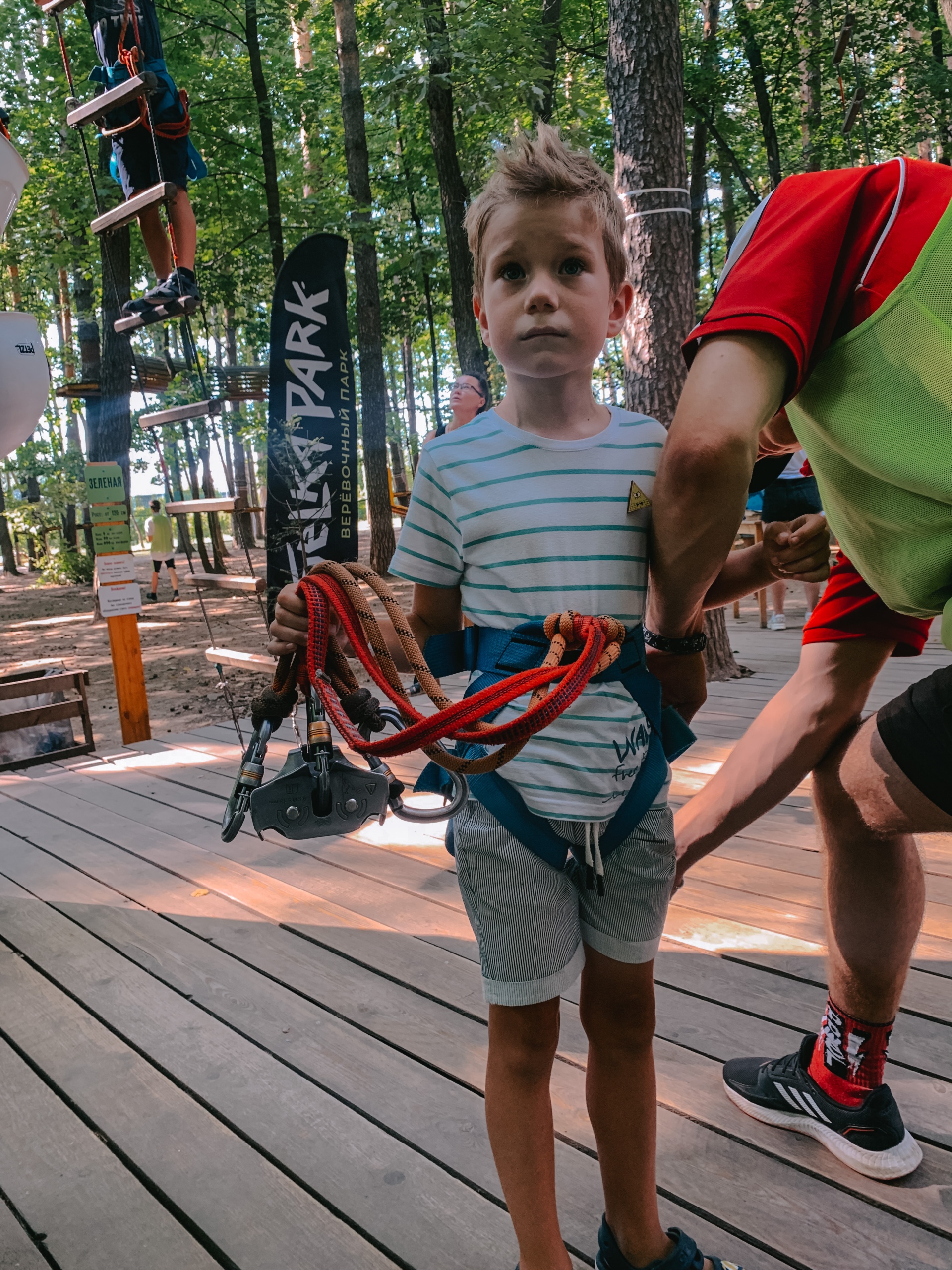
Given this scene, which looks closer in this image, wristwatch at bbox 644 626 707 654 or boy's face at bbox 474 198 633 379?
boy's face at bbox 474 198 633 379

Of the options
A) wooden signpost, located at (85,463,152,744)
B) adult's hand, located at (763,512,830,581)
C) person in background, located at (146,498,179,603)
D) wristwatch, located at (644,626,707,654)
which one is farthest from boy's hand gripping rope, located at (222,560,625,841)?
person in background, located at (146,498,179,603)

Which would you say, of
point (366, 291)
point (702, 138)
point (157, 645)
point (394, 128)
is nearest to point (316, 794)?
point (157, 645)

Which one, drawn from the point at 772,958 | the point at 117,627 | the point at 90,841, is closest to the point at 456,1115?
the point at 772,958

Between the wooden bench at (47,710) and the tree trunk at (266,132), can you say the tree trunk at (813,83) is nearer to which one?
the tree trunk at (266,132)

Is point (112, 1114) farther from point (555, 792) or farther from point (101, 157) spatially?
point (101, 157)

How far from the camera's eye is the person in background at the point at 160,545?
Answer: 43.5 ft

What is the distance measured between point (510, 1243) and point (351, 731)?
2.90ft

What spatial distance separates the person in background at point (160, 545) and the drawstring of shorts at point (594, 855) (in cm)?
1265

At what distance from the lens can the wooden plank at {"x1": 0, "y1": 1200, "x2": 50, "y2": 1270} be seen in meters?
1.40

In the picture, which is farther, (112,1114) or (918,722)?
(112,1114)

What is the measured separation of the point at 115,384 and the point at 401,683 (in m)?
9.59

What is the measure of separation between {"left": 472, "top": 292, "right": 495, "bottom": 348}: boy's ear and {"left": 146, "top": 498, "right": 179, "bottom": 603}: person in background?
12377mm

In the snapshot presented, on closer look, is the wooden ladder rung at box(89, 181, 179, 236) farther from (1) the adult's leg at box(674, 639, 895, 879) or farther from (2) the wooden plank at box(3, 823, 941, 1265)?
(1) the adult's leg at box(674, 639, 895, 879)

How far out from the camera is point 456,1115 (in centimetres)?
167
